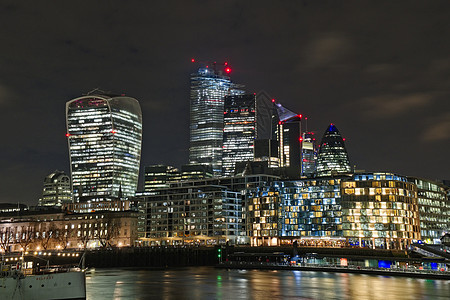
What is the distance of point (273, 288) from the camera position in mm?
91562

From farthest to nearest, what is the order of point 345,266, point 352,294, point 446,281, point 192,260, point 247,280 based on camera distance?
1. point 192,260
2. point 345,266
3. point 247,280
4. point 446,281
5. point 352,294

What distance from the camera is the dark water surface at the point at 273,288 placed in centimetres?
8039

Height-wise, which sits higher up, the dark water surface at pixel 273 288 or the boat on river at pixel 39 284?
the boat on river at pixel 39 284

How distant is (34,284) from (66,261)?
109m

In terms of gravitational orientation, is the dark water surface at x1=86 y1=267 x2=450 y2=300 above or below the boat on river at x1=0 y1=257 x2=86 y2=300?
below

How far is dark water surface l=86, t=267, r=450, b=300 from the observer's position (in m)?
80.4

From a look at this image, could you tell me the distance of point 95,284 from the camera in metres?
104

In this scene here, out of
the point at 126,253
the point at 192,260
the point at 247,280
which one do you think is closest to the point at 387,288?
the point at 247,280

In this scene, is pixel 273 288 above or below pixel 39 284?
below

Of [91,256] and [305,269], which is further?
[91,256]

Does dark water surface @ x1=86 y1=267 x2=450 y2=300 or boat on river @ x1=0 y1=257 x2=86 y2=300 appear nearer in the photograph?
boat on river @ x1=0 y1=257 x2=86 y2=300

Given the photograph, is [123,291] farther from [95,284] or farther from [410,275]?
[410,275]

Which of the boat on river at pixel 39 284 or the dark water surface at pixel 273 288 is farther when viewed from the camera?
the dark water surface at pixel 273 288

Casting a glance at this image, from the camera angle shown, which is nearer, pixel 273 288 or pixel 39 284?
pixel 39 284
